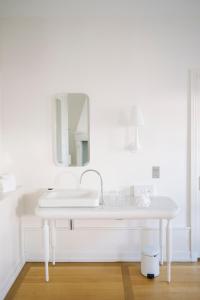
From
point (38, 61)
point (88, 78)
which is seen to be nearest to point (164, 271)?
point (88, 78)

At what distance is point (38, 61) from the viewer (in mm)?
2738

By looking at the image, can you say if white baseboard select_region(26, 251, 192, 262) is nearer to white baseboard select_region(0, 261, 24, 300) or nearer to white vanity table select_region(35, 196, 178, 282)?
white baseboard select_region(0, 261, 24, 300)

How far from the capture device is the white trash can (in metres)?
2.46

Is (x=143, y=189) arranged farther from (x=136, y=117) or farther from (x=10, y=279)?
(x=10, y=279)

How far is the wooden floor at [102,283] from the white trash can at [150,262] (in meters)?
0.05

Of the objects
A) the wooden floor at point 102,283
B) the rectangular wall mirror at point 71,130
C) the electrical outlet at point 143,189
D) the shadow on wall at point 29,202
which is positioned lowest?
the wooden floor at point 102,283

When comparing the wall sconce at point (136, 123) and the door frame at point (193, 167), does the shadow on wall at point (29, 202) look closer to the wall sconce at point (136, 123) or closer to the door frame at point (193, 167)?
the wall sconce at point (136, 123)

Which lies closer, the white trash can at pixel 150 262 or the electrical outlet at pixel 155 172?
the white trash can at pixel 150 262

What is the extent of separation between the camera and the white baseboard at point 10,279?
87.6 inches

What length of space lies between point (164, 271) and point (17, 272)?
1477 mm

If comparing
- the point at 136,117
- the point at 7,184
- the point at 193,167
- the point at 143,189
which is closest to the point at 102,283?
the point at 143,189

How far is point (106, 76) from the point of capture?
108 inches

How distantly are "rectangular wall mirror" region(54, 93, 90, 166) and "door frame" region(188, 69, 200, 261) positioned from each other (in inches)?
43.3

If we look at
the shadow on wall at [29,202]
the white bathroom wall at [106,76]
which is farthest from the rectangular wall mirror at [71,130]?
the shadow on wall at [29,202]
